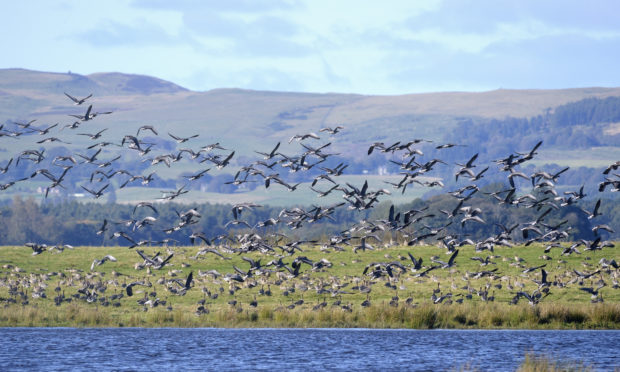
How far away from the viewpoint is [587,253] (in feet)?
241

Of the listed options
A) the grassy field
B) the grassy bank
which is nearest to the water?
the grassy bank

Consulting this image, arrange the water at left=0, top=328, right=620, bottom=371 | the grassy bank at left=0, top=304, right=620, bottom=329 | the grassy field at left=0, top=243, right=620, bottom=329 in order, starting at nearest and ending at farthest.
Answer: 1. the water at left=0, top=328, right=620, bottom=371
2. the grassy bank at left=0, top=304, right=620, bottom=329
3. the grassy field at left=0, top=243, right=620, bottom=329

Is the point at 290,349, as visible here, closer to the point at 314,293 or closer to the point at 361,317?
the point at 361,317

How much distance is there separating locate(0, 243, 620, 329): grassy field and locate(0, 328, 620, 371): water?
90 cm

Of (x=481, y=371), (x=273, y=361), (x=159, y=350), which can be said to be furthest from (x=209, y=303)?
(x=481, y=371)

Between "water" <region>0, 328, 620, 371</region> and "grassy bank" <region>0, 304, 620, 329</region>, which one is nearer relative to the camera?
"water" <region>0, 328, 620, 371</region>

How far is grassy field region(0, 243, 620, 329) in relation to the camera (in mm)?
52344

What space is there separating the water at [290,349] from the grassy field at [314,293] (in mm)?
898

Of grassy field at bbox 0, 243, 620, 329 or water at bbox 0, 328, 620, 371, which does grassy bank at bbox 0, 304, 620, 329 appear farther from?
water at bbox 0, 328, 620, 371

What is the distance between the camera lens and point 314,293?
61.1m

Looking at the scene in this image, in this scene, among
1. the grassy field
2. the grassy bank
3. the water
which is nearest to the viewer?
the water

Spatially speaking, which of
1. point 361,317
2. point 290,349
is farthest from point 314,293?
point 290,349

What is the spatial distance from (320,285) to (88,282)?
1555 cm

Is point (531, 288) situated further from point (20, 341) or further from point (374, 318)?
point (20, 341)
